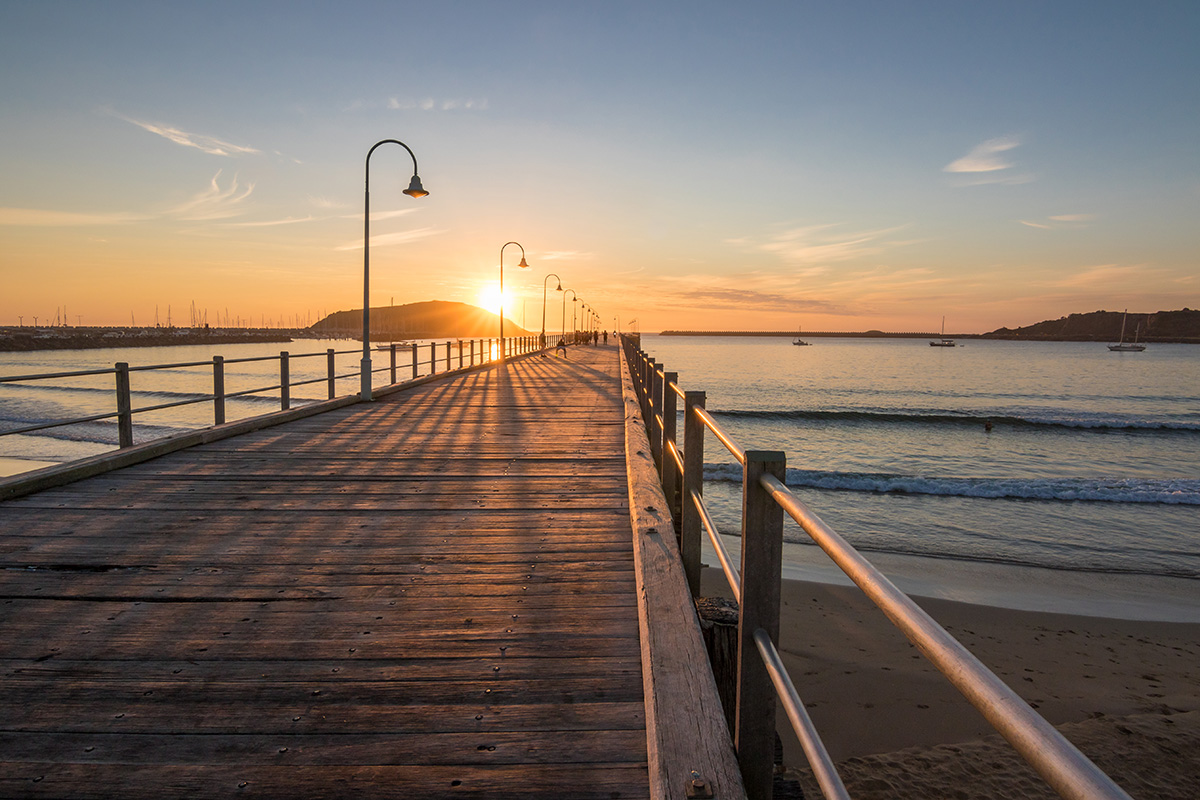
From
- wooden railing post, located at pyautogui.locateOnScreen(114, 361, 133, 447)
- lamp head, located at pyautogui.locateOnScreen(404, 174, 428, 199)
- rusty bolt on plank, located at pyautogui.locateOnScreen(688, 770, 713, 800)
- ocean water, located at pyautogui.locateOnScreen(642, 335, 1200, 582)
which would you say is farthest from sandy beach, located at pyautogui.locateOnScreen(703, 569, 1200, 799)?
lamp head, located at pyautogui.locateOnScreen(404, 174, 428, 199)

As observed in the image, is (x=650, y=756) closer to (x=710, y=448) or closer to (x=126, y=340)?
(x=710, y=448)

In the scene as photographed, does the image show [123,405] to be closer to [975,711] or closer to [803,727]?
[803,727]

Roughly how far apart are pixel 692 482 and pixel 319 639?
6.88 ft

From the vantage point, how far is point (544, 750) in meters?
2.48

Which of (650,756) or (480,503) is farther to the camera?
(480,503)

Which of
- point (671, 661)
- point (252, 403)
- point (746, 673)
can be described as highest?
point (746, 673)

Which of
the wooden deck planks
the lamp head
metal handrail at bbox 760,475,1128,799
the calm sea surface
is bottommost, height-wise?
the calm sea surface

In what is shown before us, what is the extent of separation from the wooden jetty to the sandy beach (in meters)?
3.59

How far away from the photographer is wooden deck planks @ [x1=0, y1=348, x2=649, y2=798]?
7.88 feet

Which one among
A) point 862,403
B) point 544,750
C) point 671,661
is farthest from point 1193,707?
point 862,403

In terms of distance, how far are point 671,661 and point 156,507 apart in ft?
15.9

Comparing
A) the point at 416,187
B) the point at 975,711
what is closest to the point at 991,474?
the point at 975,711

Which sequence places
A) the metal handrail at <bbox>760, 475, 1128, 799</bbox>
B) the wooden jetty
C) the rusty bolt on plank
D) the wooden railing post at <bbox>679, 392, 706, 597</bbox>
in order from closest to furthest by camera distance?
the metal handrail at <bbox>760, 475, 1128, 799</bbox> < the rusty bolt on plank < the wooden jetty < the wooden railing post at <bbox>679, 392, 706, 597</bbox>

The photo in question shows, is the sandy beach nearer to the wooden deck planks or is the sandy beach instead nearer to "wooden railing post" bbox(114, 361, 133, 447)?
the wooden deck planks
